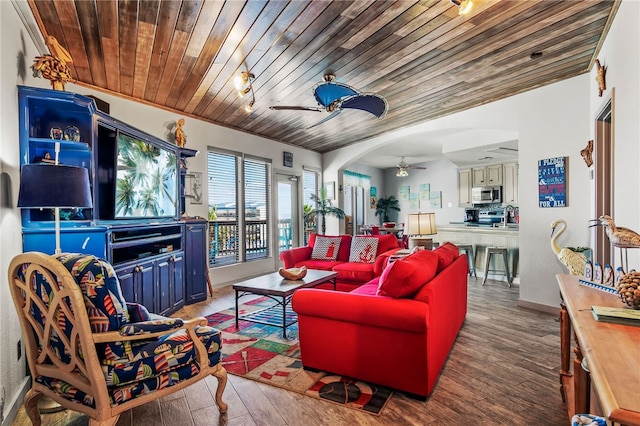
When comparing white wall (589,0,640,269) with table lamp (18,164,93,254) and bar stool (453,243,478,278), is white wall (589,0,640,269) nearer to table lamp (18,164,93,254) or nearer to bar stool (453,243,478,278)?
bar stool (453,243,478,278)

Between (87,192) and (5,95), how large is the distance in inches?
28.7

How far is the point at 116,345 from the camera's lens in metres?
1.57

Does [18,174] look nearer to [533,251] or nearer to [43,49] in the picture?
[43,49]

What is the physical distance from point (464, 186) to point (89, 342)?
27.8 feet

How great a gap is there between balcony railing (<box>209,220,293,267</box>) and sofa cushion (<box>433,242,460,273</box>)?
3.80m

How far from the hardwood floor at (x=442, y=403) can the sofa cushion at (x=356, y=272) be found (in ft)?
5.18

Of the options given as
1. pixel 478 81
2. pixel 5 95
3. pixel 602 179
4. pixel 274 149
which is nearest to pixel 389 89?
pixel 478 81

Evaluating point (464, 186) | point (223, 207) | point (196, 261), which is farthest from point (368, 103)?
point (464, 186)

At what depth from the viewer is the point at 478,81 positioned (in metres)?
3.74

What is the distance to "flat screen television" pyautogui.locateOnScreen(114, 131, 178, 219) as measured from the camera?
10.7 ft

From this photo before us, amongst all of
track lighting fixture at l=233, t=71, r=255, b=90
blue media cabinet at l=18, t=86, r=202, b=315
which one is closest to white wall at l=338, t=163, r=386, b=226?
blue media cabinet at l=18, t=86, r=202, b=315

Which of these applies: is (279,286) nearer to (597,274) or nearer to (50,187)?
(50,187)

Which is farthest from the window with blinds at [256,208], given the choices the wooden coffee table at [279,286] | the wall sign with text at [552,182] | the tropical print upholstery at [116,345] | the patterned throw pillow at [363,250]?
the wall sign with text at [552,182]

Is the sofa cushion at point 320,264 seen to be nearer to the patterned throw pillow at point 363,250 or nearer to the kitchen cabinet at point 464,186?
the patterned throw pillow at point 363,250
